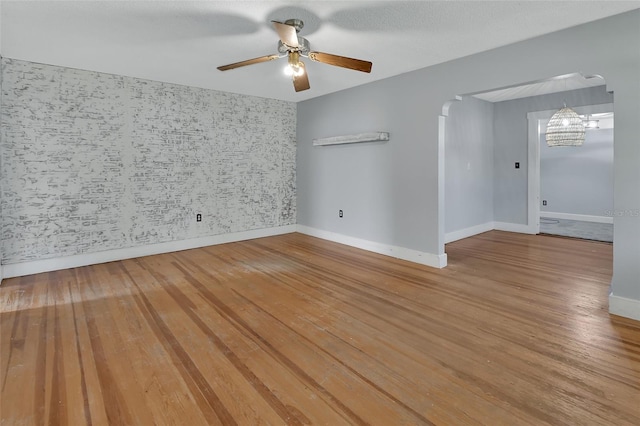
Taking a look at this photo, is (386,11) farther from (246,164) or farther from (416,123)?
(246,164)

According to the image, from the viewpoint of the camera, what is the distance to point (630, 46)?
8.43ft

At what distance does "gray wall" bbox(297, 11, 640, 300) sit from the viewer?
262 cm

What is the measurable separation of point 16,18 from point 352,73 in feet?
11.1

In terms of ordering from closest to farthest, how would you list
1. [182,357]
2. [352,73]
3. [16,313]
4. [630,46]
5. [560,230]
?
1. [182,357]
2. [630,46]
3. [16,313]
4. [352,73]
5. [560,230]

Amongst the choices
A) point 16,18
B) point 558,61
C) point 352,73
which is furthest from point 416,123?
point 16,18

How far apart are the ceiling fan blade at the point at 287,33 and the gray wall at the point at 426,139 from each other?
2.07 metres

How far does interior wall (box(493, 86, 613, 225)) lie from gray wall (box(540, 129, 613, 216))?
8.24ft

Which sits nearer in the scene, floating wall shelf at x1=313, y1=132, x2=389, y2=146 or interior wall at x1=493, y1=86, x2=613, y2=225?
floating wall shelf at x1=313, y1=132, x2=389, y2=146

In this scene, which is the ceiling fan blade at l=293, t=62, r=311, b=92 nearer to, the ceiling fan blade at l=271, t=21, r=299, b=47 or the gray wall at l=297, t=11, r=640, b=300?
the ceiling fan blade at l=271, t=21, r=299, b=47

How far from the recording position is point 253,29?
9.68 feet

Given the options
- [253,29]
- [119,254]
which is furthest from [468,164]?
[119,254]

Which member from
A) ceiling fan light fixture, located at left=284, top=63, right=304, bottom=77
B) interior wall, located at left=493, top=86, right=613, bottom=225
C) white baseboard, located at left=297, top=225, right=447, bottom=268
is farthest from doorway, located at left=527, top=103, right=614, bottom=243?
ceiling fan light fixture, located at left=284, top=63, right=304, bottom=77

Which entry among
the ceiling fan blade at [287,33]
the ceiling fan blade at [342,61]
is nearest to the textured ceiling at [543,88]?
the ceiling fan blade at [342,61]

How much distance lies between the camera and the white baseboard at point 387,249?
4.11 m
